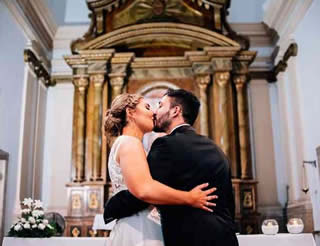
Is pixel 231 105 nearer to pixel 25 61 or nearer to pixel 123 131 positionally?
pixel 25 61

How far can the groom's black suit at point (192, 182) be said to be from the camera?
6.92 feet

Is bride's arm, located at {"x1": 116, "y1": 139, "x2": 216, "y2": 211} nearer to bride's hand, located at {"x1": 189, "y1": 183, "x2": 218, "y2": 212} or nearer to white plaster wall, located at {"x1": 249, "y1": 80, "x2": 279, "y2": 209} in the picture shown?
bride's hand, located at {"x1": 189, "y1": 183, "x2": 218, "y2": 212}

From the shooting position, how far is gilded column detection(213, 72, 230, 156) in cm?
761

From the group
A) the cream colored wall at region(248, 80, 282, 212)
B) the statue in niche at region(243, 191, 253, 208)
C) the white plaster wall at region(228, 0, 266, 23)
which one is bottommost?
the statue in niche at region(243, 191, 253, 208)

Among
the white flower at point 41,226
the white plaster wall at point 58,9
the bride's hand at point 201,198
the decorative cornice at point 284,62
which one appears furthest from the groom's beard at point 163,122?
the white plaster wall at point 58,9

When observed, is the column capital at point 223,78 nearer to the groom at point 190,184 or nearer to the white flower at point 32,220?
the white flower at point 32,220

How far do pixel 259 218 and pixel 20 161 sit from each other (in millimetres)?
4219

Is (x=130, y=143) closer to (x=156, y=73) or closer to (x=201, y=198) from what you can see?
(x=201, y=198)

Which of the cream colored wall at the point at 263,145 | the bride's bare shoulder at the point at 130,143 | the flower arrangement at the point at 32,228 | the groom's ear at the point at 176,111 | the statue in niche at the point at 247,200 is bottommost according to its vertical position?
the flower arrangement at the point at 32,228

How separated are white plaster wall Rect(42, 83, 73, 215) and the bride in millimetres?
6076

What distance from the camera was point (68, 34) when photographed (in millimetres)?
9031

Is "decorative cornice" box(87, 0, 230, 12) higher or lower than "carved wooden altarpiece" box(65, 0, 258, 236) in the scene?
higher

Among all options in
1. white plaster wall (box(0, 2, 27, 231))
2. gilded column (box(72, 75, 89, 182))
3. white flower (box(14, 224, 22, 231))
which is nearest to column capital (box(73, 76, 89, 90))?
gilded column (box(72, 75, 89, 182))

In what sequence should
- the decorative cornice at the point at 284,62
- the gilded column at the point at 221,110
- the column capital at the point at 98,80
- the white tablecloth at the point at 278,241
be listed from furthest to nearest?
the column capital at the point at 98,80 → the gilded column at the point at 221,110 → the decorative cornice at the point at 284,62 → the white tablecloth at the point at 278,241
